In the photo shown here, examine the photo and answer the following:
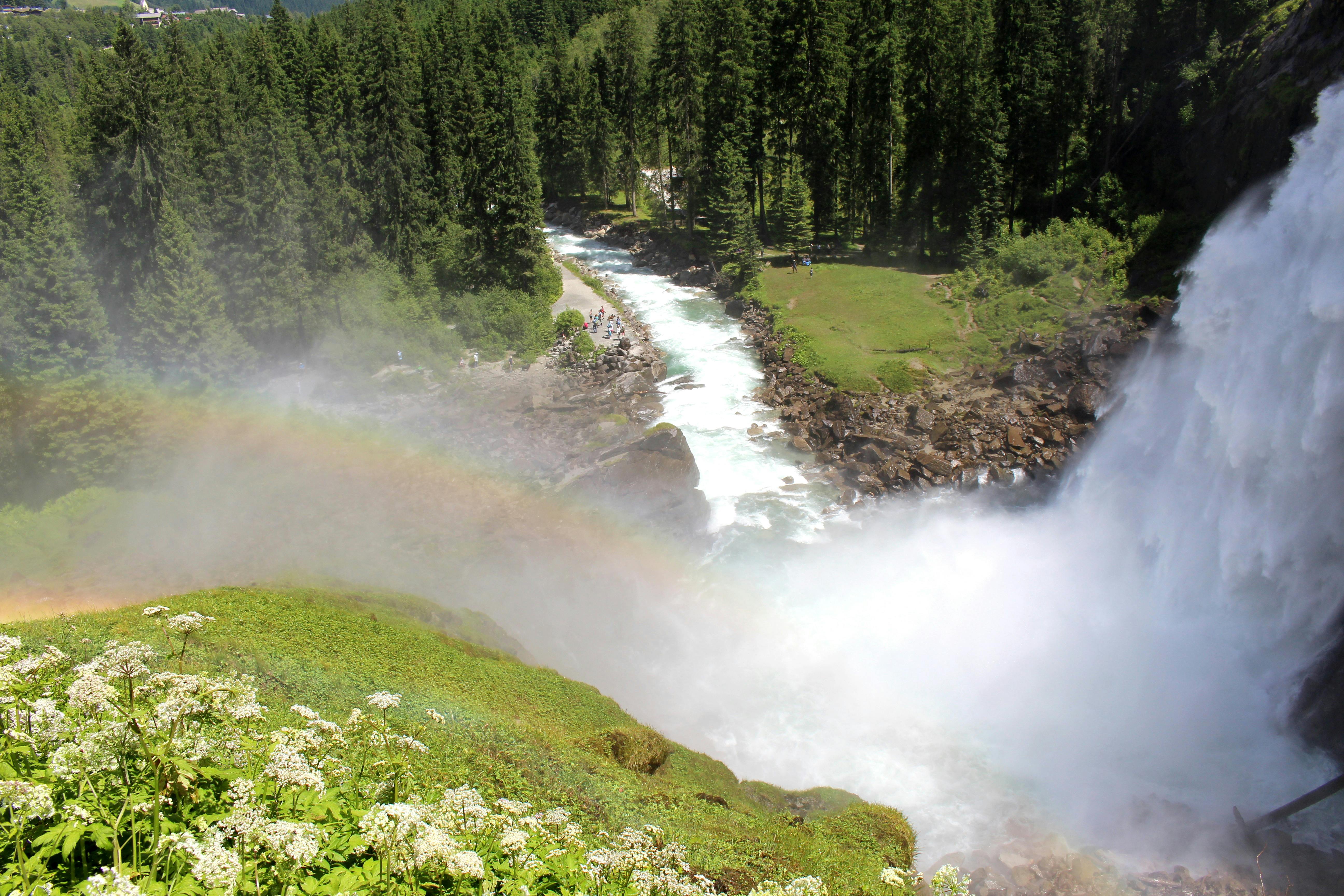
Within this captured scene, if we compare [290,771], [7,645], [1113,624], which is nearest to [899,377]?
[1113,624]

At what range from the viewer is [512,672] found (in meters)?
17.0

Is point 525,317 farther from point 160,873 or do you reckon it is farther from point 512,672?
point 160,873

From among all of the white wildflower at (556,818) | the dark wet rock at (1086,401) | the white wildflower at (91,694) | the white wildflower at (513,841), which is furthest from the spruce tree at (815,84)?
the white wildflower at (91,694)

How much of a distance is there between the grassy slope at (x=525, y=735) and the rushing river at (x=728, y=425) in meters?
10.6

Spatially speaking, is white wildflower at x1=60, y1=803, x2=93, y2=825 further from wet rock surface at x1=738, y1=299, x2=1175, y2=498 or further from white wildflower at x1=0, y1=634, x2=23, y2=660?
wet rock surface at x1=738, y1=299, x2=1175, y2=498

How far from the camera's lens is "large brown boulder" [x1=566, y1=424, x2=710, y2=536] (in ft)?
87.9

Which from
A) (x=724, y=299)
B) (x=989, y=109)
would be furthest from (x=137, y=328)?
(x=989, y=109)

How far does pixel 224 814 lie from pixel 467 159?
4639 cm

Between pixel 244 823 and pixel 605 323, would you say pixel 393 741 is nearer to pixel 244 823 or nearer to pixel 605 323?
pixel 244 823

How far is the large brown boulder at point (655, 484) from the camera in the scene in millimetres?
26797

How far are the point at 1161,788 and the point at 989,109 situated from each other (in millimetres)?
36259

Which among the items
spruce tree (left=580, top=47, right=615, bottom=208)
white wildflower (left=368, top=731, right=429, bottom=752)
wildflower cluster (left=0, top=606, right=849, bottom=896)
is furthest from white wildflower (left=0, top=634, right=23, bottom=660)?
→ spruce tree (left=580, top=47, right=615, bottom=208)

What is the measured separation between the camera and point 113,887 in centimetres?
448

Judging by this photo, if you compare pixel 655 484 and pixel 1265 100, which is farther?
pixel 1265 100
